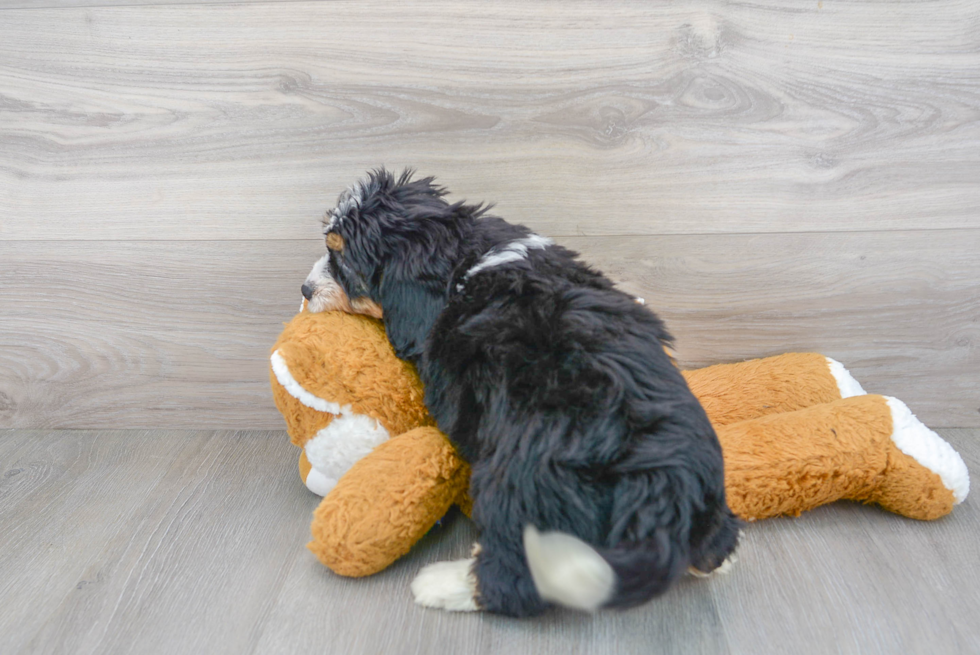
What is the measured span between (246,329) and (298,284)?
16cm

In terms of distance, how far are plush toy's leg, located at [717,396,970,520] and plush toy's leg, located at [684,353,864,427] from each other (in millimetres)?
120

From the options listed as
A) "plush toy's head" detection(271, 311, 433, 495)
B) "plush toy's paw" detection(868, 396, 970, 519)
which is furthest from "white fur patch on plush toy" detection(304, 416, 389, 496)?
"plush toy's paw" detection(868, 396, 970, 519)

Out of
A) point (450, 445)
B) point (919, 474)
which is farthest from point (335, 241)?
point (919, 474)

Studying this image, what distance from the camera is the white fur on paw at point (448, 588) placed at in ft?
3.19

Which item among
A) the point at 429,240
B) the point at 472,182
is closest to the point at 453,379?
the point at 429,240

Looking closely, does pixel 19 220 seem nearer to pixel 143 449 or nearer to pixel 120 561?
pixel 143 449

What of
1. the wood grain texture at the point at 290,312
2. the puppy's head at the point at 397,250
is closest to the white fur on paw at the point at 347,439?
the puppy's head at the point at 397,250

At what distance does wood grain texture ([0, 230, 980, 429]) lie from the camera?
1336mm

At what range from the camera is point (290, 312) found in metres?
1.44

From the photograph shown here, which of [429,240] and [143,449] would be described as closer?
[429,240]

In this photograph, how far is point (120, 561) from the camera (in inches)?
44.6

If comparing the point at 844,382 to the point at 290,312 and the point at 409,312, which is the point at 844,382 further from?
the point at 290,312

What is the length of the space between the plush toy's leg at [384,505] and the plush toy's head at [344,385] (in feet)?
0.22

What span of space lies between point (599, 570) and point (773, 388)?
676mm
